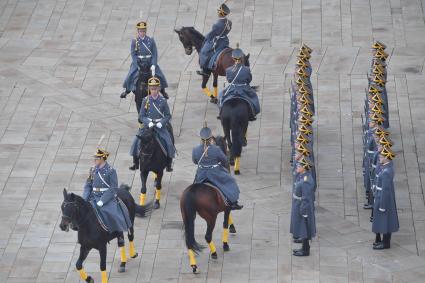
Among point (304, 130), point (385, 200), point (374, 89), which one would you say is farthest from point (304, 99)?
point (385, 200)

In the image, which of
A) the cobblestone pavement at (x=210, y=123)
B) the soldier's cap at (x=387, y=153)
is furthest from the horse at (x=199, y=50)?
the soldier's cap at (x=387, y=153)

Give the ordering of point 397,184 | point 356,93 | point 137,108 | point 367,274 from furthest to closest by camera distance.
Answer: point 356,93 < point 137,108 < point 397,184 < point 367,274

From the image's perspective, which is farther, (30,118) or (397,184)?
(30,118)

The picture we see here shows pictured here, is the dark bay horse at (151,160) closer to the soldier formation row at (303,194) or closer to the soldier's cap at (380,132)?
the soldier formation row at (303,194)

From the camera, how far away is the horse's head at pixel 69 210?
1099 inches

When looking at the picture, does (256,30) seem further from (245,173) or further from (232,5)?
(245,173)

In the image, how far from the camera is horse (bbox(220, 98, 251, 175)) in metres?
34.5

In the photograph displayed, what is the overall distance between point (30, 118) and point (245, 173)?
7.24 meters

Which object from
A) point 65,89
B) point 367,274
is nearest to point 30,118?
point 65,89

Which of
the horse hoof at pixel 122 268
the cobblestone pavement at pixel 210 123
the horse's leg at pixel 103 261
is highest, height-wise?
the horse's leg at pixel 103 261

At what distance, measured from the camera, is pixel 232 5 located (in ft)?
152

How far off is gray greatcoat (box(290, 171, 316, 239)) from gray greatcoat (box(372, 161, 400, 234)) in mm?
1495

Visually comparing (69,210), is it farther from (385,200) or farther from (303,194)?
(385,200)

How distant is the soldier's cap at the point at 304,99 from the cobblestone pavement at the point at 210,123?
5.71 ft
